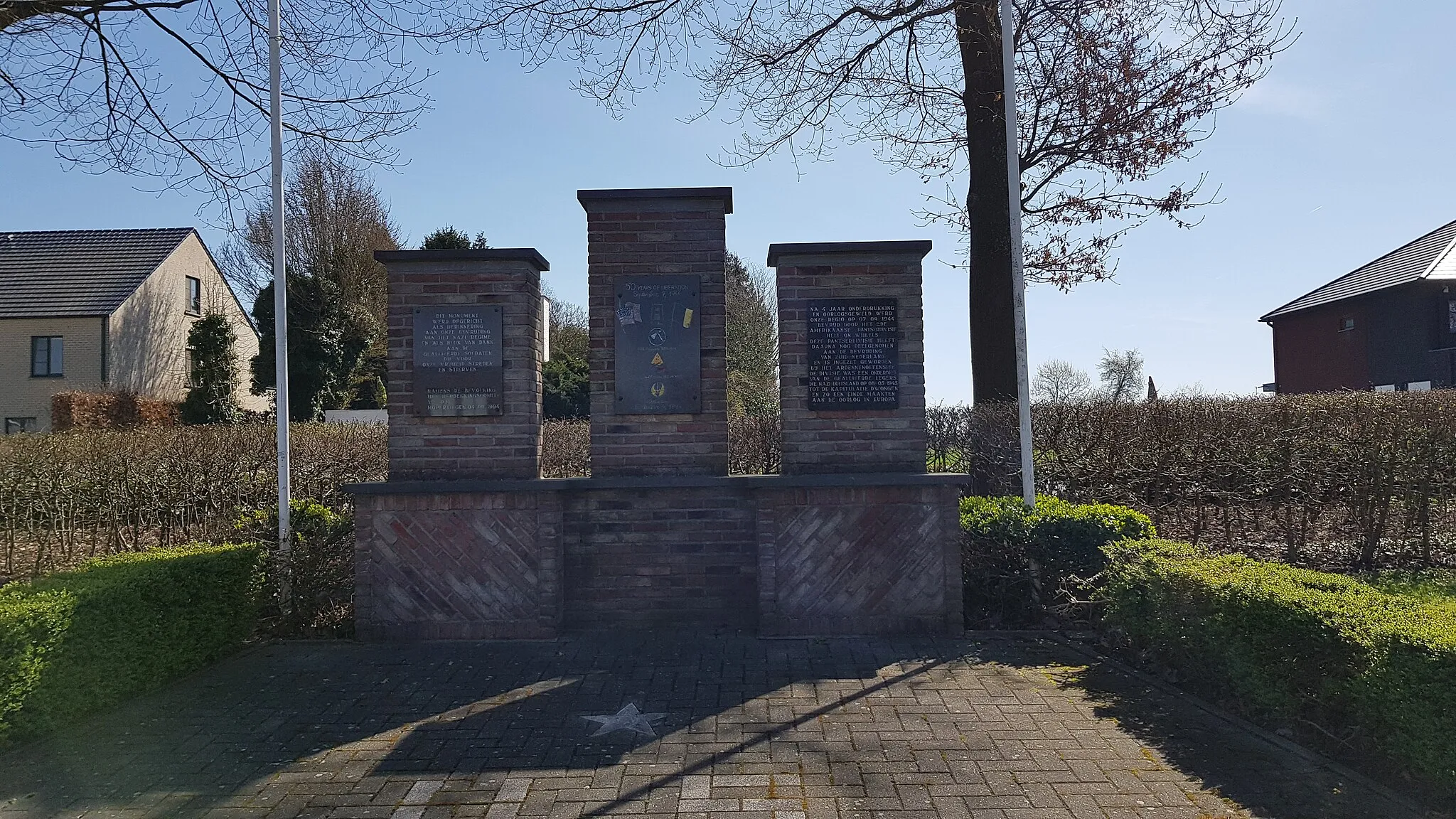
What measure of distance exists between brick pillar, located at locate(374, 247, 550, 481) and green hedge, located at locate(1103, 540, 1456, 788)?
434cm

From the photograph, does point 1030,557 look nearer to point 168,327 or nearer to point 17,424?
point 17,424

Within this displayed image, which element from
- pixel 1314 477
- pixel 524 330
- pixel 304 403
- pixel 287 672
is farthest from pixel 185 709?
pixel 304 403

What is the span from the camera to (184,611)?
5.56m

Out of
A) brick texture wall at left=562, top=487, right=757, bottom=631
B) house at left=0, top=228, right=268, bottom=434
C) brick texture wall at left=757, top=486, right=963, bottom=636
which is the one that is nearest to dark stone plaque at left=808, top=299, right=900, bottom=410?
brick texture wall at left=757, top=486, right=963, bottom=636

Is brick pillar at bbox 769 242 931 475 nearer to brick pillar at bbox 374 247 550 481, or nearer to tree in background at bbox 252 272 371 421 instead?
brick pillar at bbox 374 247 550 481

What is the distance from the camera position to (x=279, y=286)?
22.6ft

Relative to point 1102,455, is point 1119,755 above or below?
below

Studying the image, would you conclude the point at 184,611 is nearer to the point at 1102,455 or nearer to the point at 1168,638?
the point at 1168,638

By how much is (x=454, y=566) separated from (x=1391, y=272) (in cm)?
3501

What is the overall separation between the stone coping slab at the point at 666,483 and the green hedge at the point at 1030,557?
0.69 metres

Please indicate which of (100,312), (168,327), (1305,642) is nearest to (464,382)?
(1305,642)

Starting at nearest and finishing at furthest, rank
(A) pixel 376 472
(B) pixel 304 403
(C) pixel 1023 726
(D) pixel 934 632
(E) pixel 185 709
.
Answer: (C) pixel 1023 726 < (E) pixel 185 709 < (D) pixel 934 632 < (A) pixel 376 472 < (B) pixel 304 403

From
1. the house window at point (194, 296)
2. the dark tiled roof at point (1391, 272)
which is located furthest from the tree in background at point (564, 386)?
the dark tiled roof at point (1391, 272)

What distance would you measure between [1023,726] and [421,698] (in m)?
3.33
